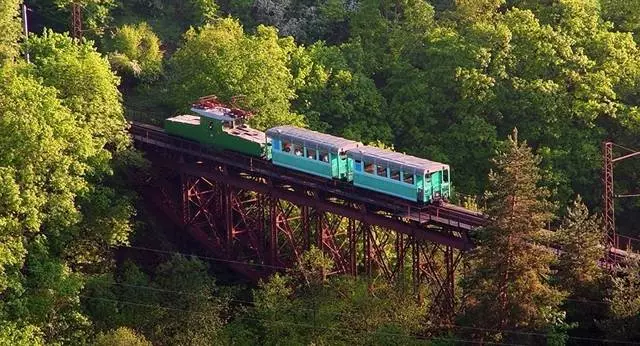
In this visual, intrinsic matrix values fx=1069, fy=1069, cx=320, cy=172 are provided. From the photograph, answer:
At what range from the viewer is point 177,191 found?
5734cm

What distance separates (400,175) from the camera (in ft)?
152

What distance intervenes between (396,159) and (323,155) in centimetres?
407

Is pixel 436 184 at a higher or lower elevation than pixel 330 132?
lower

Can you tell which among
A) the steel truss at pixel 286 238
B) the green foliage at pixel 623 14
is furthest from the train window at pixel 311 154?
the green foliage at pixel 623 14

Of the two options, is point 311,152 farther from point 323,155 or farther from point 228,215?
point 228,215

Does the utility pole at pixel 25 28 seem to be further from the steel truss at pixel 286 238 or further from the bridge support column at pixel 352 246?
the bridge support column at pixel 352 246

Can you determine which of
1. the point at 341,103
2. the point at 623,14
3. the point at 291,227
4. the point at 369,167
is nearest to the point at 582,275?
the point at 369,167

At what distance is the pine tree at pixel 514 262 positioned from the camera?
1549 inches

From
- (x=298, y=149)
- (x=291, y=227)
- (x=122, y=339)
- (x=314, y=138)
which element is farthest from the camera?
(x=291, y=227)

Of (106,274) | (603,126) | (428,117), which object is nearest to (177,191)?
(106,274)

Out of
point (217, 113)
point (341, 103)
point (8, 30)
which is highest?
point (8, 30)

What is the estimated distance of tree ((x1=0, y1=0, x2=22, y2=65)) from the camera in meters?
59.1

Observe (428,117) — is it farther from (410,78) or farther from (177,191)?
(177,191)

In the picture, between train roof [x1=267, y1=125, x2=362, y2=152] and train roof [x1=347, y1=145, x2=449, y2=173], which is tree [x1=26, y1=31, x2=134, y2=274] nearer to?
train roof [x1=267, y1=125, x2=362, y2=152]
